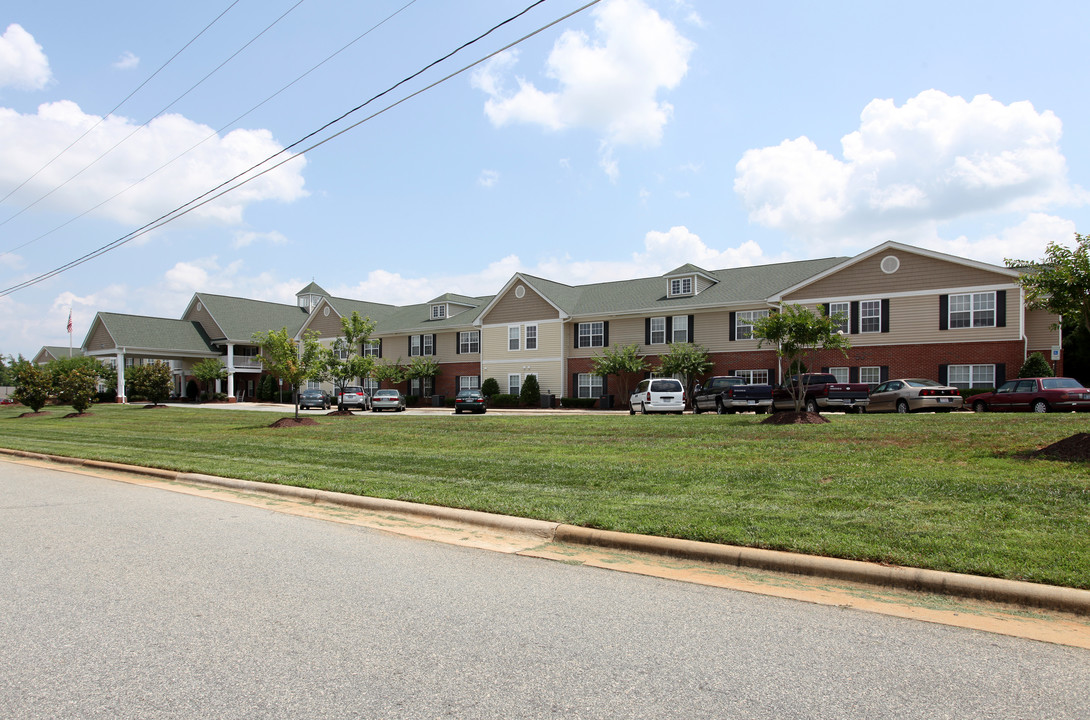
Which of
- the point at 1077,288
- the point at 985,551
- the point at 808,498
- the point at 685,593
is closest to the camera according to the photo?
the point at 685,593

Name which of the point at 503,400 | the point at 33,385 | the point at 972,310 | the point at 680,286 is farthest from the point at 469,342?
the point at 972,310

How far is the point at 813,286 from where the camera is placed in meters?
34.4

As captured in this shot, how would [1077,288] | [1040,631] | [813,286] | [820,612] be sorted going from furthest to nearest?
[813,286] → [1077,288] → [820,612] → [1040,631]

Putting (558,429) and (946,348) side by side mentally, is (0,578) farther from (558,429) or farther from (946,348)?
(946,348)

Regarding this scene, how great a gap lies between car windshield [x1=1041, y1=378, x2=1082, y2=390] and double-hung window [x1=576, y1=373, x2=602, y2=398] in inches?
878

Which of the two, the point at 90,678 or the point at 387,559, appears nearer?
the point at 90,678

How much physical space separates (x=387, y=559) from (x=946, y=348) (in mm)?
31133

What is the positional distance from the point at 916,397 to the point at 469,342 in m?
29.6

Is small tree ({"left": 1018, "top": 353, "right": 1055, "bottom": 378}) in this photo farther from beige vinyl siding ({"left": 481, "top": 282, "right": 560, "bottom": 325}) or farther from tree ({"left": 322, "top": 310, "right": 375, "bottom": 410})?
Answer: tree ({"left": 322, "top": 310, "right": 375, "bottom": 410})

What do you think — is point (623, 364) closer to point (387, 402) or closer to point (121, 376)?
point (387, 402)

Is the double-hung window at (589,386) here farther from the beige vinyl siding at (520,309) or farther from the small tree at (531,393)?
the beige vinyl siding at (520,309)

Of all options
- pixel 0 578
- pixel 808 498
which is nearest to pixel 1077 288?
pixel 808 498

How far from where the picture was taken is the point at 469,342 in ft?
159

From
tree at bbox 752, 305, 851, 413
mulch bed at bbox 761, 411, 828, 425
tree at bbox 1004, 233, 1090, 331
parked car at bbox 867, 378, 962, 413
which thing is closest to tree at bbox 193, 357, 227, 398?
tree at bbox 752, 305, 851, 413
